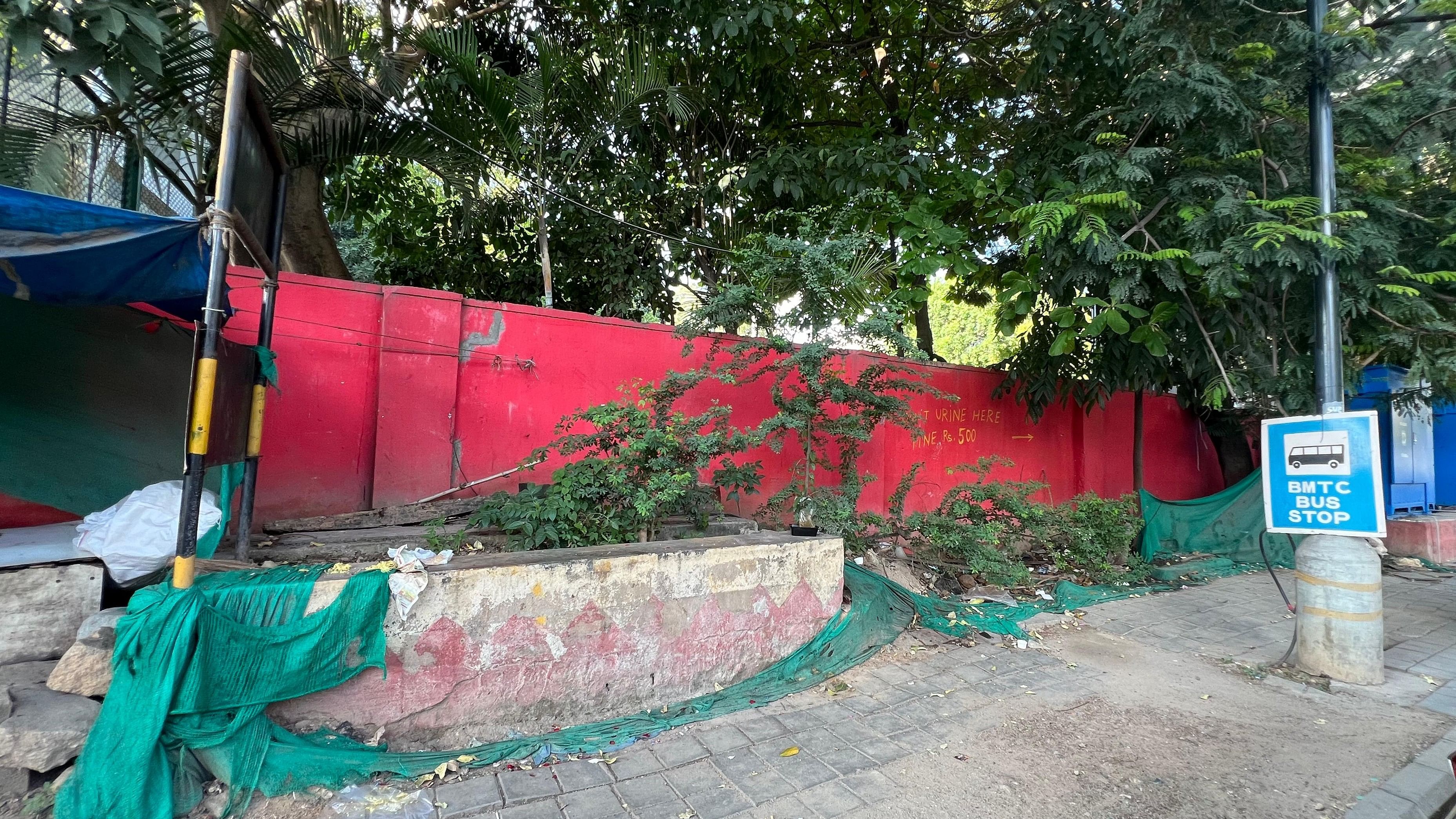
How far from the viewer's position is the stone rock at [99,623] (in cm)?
255

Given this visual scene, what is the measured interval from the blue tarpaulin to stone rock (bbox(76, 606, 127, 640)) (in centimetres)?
139

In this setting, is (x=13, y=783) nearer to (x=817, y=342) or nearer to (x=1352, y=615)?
(x=817, y=342)

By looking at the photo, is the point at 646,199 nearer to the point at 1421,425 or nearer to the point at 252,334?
the point at 252,334

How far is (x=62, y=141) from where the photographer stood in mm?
4246

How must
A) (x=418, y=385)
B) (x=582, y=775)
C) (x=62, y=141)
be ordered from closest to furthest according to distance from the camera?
(x=582, y=775)
(x=62, y=141)
(x=418, y=385)

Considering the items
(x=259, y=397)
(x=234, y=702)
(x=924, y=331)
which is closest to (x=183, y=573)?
(x=234, y=702)

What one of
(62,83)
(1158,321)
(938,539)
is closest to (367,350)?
(62,83)

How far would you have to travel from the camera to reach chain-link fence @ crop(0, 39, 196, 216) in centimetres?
402

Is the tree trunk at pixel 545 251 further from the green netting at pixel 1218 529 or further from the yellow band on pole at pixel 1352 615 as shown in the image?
the green netting at pixel 1218 529

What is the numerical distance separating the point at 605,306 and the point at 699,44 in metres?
3.13

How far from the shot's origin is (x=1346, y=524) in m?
4.12

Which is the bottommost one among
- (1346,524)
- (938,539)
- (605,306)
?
(938,539)

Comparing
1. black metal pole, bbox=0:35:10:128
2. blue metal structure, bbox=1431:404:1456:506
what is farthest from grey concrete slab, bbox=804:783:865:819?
blue metal structure, bbox=1431:404:1456:506

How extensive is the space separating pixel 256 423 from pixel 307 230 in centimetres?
342
